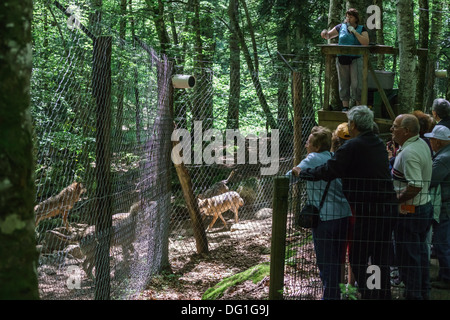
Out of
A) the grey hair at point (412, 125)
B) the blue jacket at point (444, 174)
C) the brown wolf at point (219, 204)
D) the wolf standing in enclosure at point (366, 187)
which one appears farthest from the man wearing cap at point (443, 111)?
the brown wolf at point (219, 204)

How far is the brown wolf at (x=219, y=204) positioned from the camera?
11.6m

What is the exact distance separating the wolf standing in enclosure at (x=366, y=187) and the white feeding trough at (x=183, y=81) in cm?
298

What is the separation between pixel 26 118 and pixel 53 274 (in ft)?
11.6

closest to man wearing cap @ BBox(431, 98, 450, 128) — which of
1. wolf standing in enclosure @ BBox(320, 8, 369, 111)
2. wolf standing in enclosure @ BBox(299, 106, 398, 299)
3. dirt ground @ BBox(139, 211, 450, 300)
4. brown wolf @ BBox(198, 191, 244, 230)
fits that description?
wolf standing in enclosure @ BBox(299, 106, 398, 299)

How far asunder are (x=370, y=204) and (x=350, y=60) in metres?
4.77

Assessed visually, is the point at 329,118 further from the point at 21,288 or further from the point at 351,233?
the point at 21,288

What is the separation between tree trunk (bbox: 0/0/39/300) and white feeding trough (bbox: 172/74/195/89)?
4490 mm

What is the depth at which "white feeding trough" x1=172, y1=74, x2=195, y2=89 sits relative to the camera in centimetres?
726

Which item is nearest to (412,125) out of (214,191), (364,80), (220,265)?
(364,80)

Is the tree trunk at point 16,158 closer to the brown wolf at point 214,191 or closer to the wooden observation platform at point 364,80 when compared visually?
the wooden observation platform at point 364,80

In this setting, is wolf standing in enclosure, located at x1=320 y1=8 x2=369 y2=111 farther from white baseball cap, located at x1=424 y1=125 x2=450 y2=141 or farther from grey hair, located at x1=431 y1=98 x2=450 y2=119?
white baseball cap, located at x1=424 y1=125 x2=450 y2=141

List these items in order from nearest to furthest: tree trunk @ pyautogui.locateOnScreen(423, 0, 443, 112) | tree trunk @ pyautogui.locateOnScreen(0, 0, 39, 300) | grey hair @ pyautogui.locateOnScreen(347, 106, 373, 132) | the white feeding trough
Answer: tree trunk @ pyautogui.locateOnScreen(0, 0, 39, 300), grey hair @ pyautogui.locateOnScreen(347, 106, 373, 132), the white feeding trough, tree trunk @ pyautogui.locateOnScreen(423, 0, 443, 112)

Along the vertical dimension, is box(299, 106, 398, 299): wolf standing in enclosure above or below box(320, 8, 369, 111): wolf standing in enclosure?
below

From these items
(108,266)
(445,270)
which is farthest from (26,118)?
(445,270)
